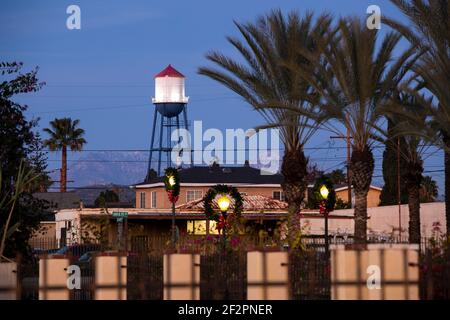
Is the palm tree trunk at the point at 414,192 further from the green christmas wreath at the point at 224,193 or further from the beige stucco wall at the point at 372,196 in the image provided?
the beige stucco wall at the point at 372,196

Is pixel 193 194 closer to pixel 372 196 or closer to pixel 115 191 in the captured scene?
pixel 372 196

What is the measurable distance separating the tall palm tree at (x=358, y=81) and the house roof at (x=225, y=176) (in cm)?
3340

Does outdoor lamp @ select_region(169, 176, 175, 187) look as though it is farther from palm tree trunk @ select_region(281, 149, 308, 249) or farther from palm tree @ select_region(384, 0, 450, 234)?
palm tree @ select_region(384, 0, 450, 234)

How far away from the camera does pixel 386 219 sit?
5619 cm

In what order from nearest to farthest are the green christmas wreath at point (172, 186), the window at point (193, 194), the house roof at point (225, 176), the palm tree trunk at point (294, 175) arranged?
the palm tree trunk at point (294, 175) < the green christmas wreath at point (172, 186) < the house roof at point (225, 176) < the window at point (193, 194)

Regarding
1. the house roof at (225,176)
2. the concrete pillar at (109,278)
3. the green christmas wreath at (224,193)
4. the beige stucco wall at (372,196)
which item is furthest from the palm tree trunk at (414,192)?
the beige stucco wall at (372,196)

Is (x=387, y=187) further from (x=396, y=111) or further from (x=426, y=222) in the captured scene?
(x=396, y=111)

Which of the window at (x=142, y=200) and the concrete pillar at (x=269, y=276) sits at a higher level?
the window at (x=142, y=200)

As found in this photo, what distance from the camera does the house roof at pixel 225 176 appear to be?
66.9 metres

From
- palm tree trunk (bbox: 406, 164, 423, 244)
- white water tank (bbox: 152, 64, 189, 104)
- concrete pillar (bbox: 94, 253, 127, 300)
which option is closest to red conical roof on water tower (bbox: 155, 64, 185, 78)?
white water tank (bbox: 152, 64, 189, 104)

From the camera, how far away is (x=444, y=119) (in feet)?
96.6
